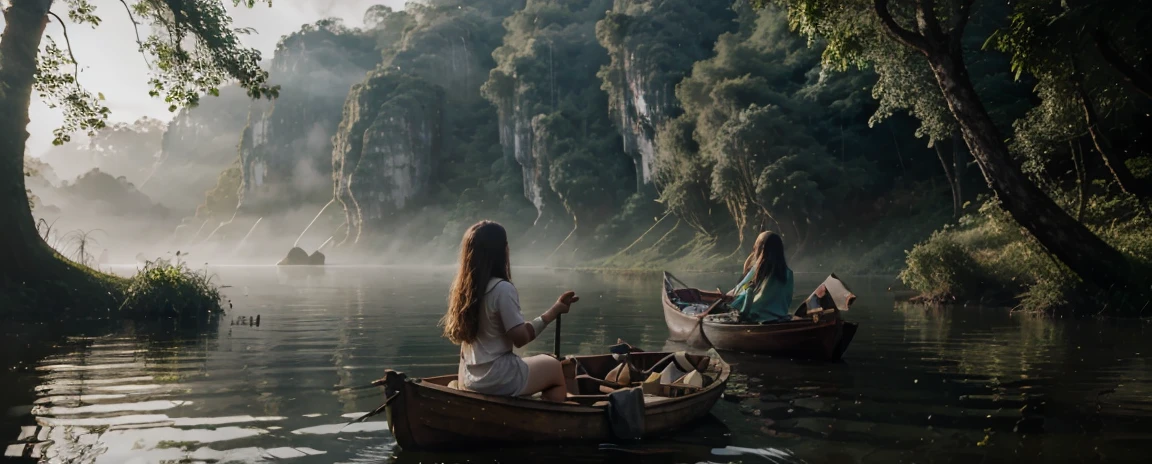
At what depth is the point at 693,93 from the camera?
54281 millimetres

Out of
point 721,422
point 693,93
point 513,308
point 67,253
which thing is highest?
point 693,93

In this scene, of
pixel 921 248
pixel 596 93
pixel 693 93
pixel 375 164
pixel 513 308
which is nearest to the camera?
pixel 513 308

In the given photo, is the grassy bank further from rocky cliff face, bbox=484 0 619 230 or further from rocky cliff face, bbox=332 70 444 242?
rocky cliff face, bbox=332 70 444 242

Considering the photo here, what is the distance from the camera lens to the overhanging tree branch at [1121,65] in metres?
12.0

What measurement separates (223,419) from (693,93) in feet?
159

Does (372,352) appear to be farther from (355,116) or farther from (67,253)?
(355,116)

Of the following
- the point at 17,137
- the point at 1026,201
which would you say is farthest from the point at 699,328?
the point at 17,137

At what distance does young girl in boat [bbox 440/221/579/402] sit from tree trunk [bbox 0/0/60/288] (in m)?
15.1

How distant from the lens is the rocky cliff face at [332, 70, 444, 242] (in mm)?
106250

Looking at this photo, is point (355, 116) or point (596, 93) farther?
point (355, 116)

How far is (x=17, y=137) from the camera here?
17766mm

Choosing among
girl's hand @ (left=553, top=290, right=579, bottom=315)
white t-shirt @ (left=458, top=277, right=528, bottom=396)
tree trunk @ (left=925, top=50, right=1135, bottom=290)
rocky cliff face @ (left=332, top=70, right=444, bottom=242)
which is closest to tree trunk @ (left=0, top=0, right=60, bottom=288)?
white t-shirt @ (left=458, top=277, right=528, bottom=396)

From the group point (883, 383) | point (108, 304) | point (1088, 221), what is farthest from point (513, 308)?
point (1088, 221)

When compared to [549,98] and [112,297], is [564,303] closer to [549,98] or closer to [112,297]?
[112,297]
